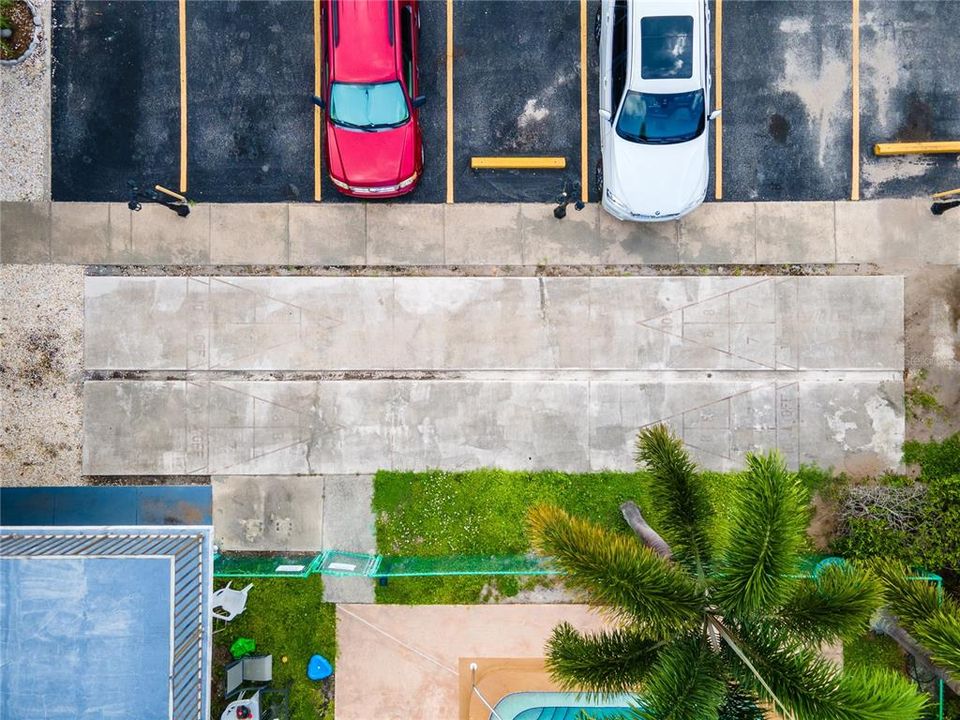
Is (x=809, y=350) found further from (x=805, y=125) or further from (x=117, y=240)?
(x=117, y=240)

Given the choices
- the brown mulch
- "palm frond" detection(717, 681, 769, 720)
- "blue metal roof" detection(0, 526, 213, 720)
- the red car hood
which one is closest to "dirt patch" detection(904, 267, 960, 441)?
"palm frond" detection(717, 681, 769, 720)

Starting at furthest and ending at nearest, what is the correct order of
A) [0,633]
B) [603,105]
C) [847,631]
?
[603,105] → [0,633] → [847,631]

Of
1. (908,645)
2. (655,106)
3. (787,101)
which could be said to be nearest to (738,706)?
(908,645)

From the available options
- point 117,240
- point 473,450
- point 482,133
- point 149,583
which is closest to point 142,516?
point 149,583

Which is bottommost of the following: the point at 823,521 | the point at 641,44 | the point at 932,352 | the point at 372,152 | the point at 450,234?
the point at 823,521

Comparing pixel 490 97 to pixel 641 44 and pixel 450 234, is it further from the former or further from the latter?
pixel 641 44

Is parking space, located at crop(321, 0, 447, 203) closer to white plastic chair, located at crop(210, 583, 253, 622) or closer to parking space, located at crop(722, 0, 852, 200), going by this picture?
parking space, located at crop(722, 0, 852, 200)
